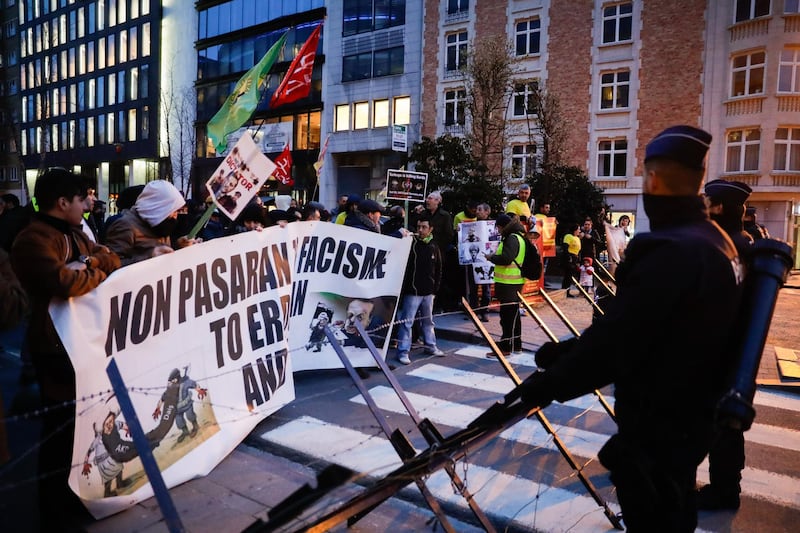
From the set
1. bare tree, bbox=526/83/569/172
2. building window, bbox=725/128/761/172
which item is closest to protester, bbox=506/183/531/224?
bare tree, bbox=526/83/569/172

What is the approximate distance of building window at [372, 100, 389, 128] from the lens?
35688mm

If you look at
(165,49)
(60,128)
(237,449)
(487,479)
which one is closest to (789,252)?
(487,479)

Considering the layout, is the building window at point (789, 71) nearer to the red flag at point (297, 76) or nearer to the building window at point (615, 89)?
the building window at point (615, 89)

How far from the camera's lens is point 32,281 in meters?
3.37

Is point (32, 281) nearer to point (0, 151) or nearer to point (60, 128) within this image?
point (60, 128)

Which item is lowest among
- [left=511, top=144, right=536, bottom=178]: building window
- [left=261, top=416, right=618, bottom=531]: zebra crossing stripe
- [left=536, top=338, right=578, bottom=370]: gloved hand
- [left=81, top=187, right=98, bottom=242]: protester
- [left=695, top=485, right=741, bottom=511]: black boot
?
[left=261, top=416, right=618, bottom=531]: zebra crossing stripe

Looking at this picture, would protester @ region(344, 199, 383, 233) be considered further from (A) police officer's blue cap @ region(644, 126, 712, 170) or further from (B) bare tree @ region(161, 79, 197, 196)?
(B) bare tree @ region(161, 79, 197, 196)

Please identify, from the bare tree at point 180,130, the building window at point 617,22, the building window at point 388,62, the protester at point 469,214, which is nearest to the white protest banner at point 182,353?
the protester at point 469,214

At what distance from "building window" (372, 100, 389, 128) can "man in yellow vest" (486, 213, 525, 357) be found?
28.2 metres

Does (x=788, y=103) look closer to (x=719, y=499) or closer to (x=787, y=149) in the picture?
(x=787, y=149)

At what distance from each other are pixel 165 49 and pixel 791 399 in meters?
53.3

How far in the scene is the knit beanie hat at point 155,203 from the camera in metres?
4.60

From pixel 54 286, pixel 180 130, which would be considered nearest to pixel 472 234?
pixel 54 286

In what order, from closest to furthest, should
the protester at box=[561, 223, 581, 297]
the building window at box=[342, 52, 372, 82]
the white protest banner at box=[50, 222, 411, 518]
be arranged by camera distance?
the white protest banner at box=[50, 222, 411, 518] → the protester at box=[561, 223, 581, 297] → the building window at box=[342, 52, 372, 82]
